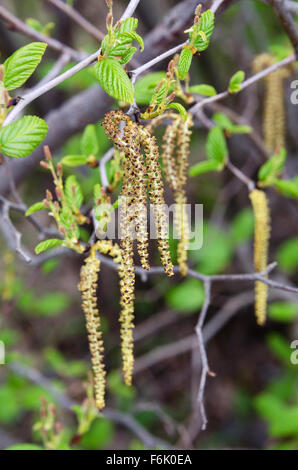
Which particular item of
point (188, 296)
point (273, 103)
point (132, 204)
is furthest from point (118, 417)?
point (273, 103)

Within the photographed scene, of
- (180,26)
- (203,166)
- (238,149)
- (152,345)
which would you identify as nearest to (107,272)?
(152,345)

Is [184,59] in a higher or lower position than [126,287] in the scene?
higher

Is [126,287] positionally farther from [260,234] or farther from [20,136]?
[260,234]

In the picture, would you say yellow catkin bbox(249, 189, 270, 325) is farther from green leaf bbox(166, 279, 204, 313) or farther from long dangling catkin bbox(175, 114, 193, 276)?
green leaf bbox(166, 279, 204, 313)

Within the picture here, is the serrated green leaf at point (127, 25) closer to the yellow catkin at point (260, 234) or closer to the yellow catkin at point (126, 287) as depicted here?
the yellow catkin at point (126, 287)
